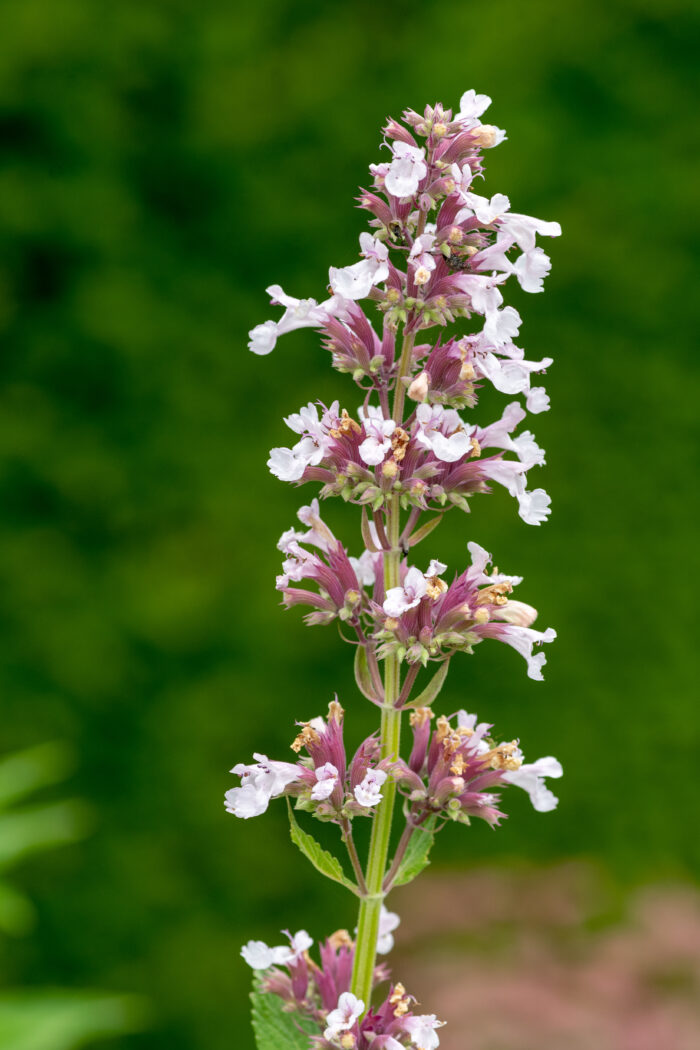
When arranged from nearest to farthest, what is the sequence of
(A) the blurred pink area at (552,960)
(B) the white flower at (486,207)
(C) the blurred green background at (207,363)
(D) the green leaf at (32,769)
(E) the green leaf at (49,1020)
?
(B) the white flower at (486,207) → (E) the green leaf at (49,1020) → (D) the green leaf at (32,769) → (A) the blurred pink area at (552,960) → (C) the blurred green background at (207,363)

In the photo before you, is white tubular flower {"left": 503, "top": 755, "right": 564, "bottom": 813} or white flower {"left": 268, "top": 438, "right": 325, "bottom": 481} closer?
white flower {"left": 268, "top": 438, "right": 325, "bottom": 481}

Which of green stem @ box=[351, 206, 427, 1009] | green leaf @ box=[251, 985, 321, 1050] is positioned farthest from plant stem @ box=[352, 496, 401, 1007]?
green leaf @ box=[251, 985, 321, 1050]

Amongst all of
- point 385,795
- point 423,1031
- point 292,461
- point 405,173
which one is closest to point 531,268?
point 405,173

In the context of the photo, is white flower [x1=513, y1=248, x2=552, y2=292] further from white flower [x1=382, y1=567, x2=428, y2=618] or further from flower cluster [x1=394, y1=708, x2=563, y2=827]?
flower cluster [x1=394, y1=708, x2=563, y2=827]

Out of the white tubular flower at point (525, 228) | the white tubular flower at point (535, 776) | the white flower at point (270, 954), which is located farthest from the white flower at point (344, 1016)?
the white tubular flower at point (525, 228)

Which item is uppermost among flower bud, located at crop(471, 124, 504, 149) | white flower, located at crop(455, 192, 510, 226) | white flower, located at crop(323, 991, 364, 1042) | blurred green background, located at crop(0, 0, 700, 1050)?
blurred green background, located at crop(0, 0, 700, 1050)

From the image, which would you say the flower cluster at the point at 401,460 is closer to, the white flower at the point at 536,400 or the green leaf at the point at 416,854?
the white flower at the point at 536,400
